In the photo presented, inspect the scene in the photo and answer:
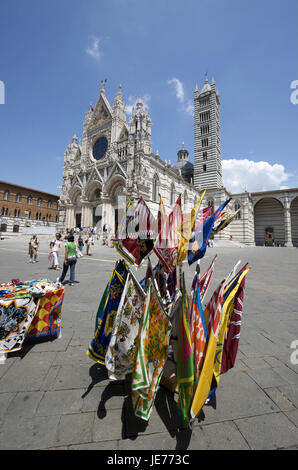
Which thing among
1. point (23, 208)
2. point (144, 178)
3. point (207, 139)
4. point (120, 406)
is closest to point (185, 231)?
point (120, 406)

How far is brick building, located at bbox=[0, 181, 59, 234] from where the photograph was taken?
31.2 metres

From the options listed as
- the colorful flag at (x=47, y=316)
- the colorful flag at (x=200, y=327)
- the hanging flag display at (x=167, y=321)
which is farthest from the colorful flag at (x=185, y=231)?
the colorful flag at (x=47, y=316)

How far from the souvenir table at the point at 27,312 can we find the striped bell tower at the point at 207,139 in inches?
1215

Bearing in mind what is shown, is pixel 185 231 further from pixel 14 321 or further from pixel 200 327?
pixel 14 321

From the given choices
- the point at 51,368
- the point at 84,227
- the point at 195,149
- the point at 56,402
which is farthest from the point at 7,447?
the point at 195,149

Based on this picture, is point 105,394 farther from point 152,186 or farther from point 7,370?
point 152,186

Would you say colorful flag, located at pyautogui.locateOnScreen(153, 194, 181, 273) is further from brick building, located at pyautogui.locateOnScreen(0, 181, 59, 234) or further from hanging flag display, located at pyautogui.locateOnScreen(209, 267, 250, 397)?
brick building, located at pyautogui.locateOnScreen(0, 181, 59, 234)

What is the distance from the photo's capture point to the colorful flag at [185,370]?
1.22 m

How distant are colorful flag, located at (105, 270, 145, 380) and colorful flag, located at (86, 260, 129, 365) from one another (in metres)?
0.12

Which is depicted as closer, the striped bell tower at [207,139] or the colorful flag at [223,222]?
the colorful flag at [223,222]

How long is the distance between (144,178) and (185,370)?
20.3 m

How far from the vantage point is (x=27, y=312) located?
6.91 feet

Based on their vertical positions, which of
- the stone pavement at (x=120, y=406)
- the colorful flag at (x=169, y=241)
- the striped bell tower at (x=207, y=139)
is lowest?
the stone pavement at (x=120, y=406)

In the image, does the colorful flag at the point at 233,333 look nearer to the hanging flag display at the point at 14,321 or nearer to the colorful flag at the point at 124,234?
the colorful flag at the point at 124,234
